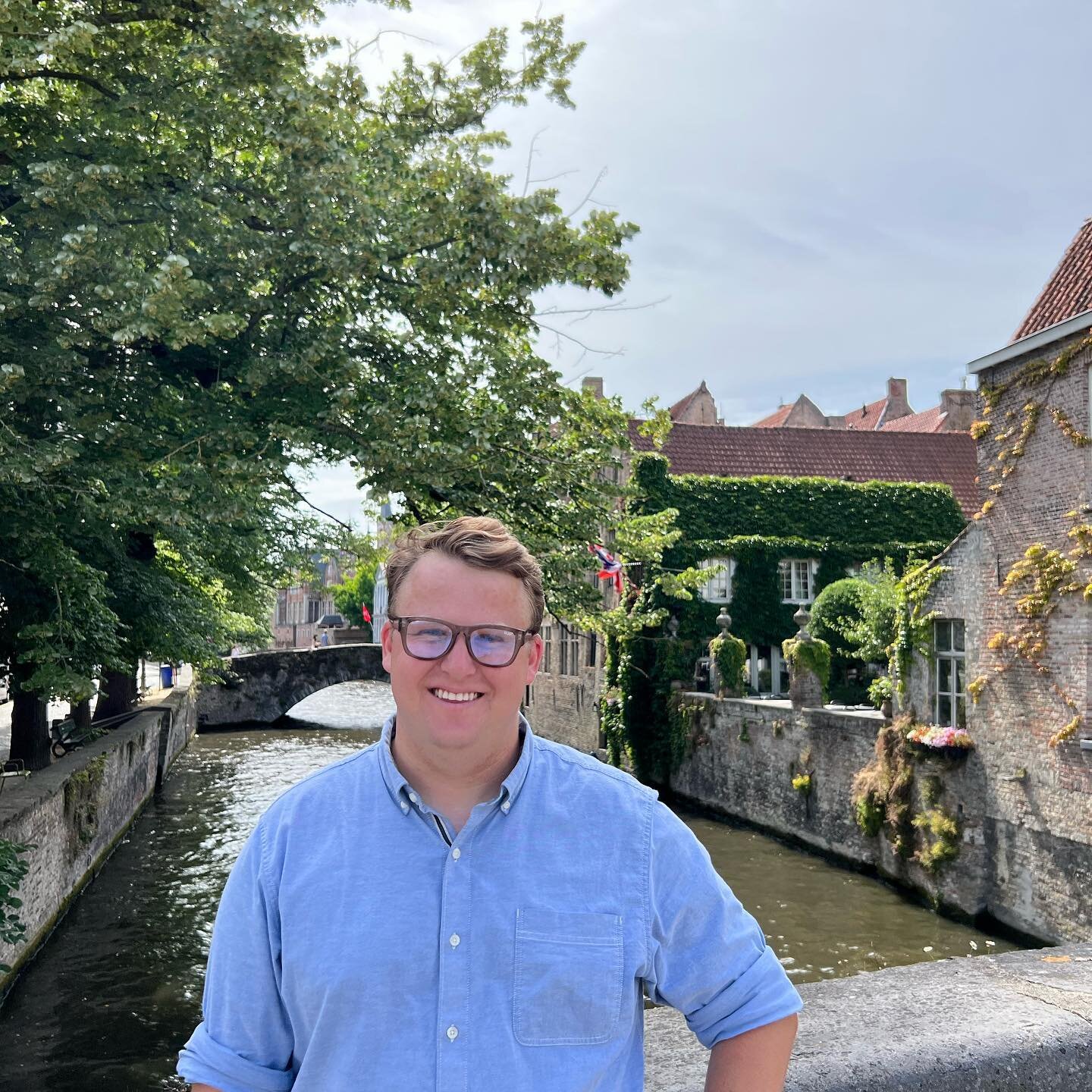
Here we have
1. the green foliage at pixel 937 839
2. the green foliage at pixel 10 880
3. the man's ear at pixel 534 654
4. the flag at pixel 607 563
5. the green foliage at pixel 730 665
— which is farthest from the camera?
the green foliage at pixel 730 665

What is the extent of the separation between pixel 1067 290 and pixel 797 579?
13197 mm

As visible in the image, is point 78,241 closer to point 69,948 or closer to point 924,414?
point 69,948

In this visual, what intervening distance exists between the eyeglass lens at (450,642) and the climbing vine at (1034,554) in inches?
461

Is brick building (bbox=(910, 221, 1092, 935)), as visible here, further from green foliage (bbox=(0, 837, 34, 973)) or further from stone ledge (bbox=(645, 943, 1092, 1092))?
stone ledge (bbox=(645, 943, 1092, 1092))

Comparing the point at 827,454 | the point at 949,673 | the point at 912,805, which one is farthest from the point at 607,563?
the point at 827,454

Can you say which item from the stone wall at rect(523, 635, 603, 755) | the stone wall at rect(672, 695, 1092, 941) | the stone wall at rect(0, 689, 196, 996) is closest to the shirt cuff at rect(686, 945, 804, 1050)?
the stone wall at rect(0, 689, 196, 996)

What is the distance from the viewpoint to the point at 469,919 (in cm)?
160

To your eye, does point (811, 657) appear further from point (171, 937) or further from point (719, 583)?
point (171, 937)

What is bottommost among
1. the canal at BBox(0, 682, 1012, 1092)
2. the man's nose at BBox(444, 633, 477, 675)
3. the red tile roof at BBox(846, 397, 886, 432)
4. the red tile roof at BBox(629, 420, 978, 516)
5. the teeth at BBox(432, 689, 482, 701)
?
the canal at BBox(0, 682, 1012, 1092)

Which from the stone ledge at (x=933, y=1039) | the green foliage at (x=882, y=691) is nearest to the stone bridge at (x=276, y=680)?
the green foliage at (x=882, y=691)

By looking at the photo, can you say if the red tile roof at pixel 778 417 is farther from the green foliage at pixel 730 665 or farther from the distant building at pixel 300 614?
the distant building at pixel 300 614

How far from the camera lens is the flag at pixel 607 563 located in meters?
12.5

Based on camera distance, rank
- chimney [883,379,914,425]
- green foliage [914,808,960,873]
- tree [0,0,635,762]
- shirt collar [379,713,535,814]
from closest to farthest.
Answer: shirt collar [379,713,535,814], tree [0,0,635,762], green foliage [914,808,960,873], chimney [883,379,914,425]

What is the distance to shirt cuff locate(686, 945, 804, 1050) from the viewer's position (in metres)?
1.65
